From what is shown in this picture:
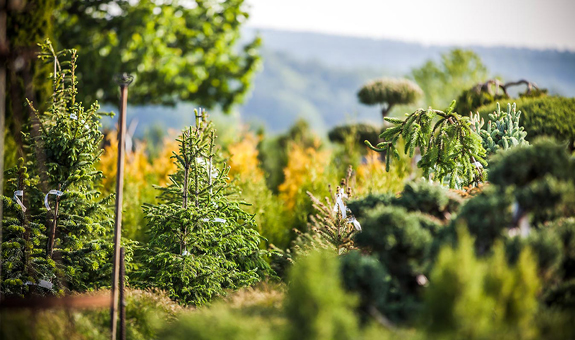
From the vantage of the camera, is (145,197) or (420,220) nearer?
(420,220)

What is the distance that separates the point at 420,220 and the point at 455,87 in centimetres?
2585

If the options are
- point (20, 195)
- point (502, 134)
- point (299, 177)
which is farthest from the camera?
point (299, 177)

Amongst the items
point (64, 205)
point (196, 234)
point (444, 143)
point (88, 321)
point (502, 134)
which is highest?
point (502, 134)

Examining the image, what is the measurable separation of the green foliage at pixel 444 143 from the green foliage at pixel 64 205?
8.67 ft

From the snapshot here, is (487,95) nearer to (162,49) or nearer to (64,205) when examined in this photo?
(64,205)

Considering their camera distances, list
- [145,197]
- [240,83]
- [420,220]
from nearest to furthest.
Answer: [420,220], [145,197], [240,83]

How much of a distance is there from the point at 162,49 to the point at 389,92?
6.86m

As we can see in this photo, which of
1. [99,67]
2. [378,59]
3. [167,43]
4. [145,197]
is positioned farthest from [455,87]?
[378,59]

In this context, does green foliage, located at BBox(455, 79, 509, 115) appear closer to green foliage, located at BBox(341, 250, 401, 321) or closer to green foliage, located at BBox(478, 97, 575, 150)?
green foliage, located at BBox(478, 97, 575, 150)

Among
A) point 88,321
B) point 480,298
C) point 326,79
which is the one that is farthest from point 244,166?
point 326,79

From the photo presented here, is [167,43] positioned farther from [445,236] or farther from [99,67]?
[445,236]

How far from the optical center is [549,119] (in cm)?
596

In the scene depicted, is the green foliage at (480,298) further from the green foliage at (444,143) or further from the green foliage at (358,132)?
the green foliage at (358,132)

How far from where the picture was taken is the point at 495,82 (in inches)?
271
